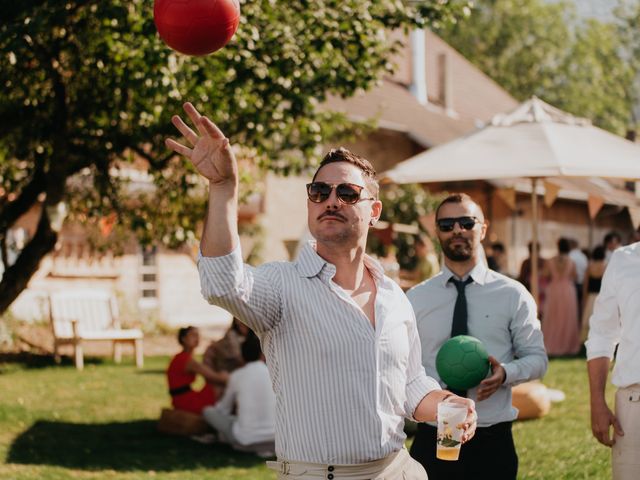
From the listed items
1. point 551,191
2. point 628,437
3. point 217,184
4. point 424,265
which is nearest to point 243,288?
point 217,184

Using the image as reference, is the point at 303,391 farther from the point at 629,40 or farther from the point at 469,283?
the point at 629,40

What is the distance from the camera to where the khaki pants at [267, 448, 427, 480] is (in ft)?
11.7

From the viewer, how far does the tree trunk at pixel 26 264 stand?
11.4 meters

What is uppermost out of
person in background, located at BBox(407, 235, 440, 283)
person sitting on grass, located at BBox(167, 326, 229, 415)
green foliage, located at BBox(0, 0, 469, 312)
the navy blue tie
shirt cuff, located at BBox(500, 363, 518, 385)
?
green foliage, located at BBox(0, 0, 469, 312)

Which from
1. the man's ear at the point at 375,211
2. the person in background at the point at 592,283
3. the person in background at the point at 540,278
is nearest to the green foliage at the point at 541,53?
the person in background at the point at 540,278

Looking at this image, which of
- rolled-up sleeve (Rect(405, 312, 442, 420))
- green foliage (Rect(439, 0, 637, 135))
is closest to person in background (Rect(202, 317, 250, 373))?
rolled-up sleeve (Rect(405, 312, 442, 420))

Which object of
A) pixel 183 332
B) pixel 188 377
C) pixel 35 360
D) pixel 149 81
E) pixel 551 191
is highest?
pixel 149 81

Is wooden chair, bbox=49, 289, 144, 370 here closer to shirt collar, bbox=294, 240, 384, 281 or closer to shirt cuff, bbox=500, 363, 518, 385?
shirt cuff, bbox=500, 363, 518, 385

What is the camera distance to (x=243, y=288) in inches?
131

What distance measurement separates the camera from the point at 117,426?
38.3 feet

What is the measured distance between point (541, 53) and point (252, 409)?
151 ft

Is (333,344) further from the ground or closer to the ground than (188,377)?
further from the ground

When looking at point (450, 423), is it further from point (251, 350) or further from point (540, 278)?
point (540, 278)

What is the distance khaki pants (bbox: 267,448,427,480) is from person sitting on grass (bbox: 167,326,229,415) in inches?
295
